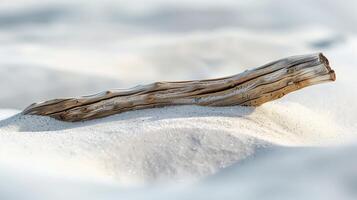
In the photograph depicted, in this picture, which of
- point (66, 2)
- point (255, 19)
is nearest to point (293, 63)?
→ point (255, 19)

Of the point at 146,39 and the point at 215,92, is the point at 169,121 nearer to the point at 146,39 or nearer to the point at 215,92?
the point at 215,92

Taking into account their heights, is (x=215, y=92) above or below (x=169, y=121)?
above

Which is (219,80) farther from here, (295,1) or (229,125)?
(295,1)

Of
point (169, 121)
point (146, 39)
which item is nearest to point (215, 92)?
point (169, 121)

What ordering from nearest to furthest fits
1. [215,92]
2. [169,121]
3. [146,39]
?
[169,121]
[215,92]
[146,39]

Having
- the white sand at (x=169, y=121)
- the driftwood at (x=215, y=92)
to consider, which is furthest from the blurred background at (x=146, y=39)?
the driftwood at (x=215, y=92)

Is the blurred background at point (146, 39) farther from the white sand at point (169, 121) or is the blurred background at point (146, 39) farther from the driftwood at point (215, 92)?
the driftwood at point (215, 92)

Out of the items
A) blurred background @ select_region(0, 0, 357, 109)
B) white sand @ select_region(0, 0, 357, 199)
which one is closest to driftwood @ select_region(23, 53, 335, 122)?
white sand @ select_region(0, 0, 357, 199)

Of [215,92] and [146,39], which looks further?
[146,39]
